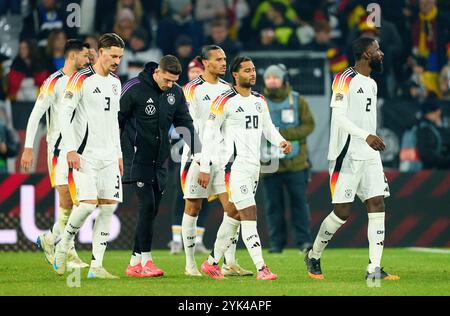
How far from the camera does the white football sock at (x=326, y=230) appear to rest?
1280 cm

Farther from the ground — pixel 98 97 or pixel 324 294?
pixel 98 97

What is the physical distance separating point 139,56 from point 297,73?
2827 mm

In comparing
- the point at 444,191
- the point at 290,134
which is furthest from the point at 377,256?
the point at 444,191

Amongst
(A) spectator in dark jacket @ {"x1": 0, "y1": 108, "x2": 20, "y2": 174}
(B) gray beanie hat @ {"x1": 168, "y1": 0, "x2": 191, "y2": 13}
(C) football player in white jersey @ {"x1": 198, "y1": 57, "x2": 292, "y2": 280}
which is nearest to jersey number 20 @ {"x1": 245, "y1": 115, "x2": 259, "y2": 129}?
(C) football player in white jersey @ {"x1": 198, "y1": 57, "x2": 292, "y2": 280}

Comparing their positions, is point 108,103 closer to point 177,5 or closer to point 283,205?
point 283,205

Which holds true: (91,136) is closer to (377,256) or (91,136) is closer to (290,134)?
(377,256)

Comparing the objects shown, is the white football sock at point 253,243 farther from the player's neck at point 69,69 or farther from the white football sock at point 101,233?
the player's neck at point 69,69

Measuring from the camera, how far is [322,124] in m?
19.1

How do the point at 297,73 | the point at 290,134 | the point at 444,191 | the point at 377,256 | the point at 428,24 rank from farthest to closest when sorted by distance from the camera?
the point at 428,24, the point at 297,73, the point at 444,191, the point at 290,134, the point at 377,256

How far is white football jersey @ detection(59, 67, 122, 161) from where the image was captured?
12638 millimetres

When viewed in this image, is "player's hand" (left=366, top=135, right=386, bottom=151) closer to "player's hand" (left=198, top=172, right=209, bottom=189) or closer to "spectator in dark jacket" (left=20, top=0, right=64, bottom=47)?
"player's hand" (left=198, top=172, right=209, bottom=189)

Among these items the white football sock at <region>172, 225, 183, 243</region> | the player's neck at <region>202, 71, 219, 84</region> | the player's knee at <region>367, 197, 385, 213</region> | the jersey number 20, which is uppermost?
the player's neck at <region>202, 71, 219, 84</region>

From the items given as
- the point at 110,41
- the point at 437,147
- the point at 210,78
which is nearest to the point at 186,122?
the point at 210,78

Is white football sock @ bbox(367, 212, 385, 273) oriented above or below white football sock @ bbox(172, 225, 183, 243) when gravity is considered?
above
